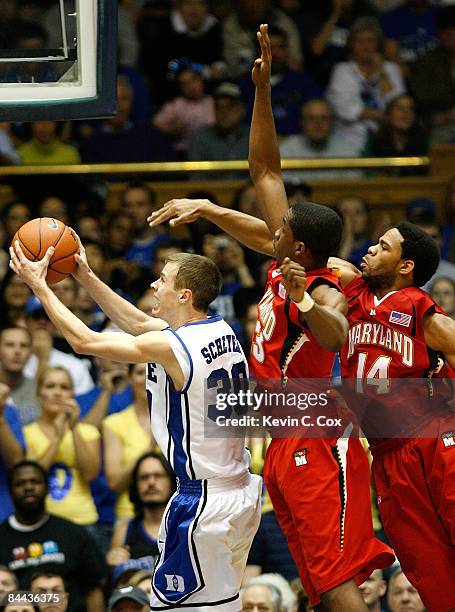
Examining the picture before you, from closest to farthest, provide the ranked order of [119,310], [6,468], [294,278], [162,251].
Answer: [294,278] → [119,310] → [6,468] → [162,251]

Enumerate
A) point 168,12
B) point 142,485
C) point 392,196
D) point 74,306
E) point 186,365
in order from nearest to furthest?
point 186,365 → point 142,485 → point 74,306 → point 392,196 → point 168,12

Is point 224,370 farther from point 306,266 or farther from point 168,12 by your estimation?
point 168,12

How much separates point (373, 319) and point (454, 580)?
122 cm

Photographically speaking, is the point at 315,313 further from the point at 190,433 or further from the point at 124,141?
the point at 124,141

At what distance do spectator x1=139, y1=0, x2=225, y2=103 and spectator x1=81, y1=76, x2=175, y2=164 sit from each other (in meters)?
0.57

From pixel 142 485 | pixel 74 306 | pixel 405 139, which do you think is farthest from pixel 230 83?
pixel 142 485

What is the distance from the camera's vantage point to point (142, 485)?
7367 mm

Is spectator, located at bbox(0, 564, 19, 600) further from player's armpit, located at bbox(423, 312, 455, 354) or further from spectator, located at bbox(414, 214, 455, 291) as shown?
spectator, located at bbox(414, 214, 455, 291)

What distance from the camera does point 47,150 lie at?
10.4m

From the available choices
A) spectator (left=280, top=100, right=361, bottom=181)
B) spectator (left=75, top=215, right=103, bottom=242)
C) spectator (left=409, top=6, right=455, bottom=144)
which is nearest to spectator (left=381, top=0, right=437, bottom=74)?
spectator (left=409, top=6, right=455, bottom=144)

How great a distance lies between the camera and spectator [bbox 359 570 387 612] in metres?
6.85

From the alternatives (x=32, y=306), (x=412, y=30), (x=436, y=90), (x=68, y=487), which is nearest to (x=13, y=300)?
(x=32, y=306)

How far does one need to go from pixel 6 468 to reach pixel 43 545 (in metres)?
0.66

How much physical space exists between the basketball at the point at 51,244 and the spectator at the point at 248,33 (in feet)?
19.4
